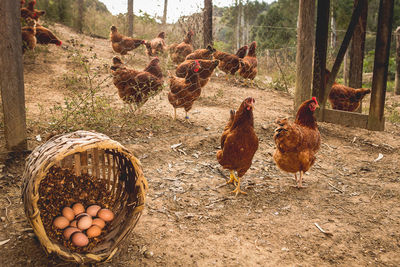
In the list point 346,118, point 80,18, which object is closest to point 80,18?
point 80,18

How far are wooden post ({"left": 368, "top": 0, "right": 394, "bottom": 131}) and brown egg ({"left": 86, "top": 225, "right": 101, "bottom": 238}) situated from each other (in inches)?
139

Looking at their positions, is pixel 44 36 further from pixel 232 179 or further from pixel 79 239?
pixel 79 239

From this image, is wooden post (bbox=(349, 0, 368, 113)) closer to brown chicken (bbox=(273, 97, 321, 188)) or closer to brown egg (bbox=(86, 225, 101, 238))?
brown chicken (bbox=(273, 97, 321, 188))

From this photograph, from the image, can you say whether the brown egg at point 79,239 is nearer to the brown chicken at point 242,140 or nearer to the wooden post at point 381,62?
the brown chicken at point 242,140

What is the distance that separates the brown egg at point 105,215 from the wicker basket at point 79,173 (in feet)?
0.15

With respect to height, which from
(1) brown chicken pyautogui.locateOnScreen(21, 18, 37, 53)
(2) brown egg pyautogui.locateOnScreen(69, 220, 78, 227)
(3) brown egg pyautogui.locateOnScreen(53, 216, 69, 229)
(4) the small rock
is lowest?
(4) the small rock

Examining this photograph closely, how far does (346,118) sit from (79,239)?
12.0 ft

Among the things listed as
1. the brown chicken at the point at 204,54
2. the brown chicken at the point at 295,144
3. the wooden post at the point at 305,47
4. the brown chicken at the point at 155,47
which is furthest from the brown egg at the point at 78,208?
the brown chicken at the point at 155,47

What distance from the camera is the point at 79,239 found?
174cm

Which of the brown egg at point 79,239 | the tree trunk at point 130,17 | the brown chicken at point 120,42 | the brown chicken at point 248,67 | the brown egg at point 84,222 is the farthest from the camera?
the tree trunk at point 130,17

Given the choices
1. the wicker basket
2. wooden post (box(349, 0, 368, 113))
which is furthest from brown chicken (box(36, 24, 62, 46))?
wooden post (box(349, 0, 368, 113))

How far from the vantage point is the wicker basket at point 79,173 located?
151 centimetres

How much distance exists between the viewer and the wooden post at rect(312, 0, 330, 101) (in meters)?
4.12

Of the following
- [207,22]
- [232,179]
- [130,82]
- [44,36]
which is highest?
[207,22]
